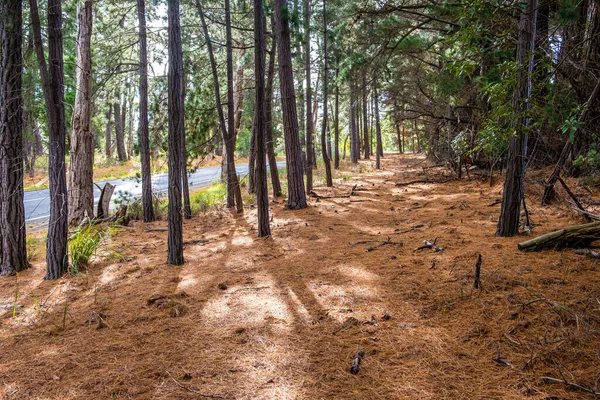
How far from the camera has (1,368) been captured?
2816mm

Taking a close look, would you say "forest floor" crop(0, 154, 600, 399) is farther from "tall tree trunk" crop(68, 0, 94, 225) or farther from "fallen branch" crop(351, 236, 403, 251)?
"tall tree trunk" crop(68, 0, 94, 225)

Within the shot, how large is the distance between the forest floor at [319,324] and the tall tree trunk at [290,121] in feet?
11.9

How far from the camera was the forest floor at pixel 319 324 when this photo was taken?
2404mm

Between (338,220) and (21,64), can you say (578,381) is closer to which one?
(338,220)

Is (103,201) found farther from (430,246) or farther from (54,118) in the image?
(430,246)

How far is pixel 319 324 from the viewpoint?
3254mm

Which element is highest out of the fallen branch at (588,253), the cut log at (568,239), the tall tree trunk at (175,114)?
the tall tree trunk at (175,114)

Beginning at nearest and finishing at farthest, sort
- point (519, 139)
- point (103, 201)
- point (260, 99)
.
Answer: point (519, 139)
point (260, 99)
point (103, 201)

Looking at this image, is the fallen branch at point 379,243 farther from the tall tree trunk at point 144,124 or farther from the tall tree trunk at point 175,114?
the tall tree trunk at point 144,124

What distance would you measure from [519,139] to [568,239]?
1.36m

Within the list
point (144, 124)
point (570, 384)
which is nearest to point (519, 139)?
point (570, 384)

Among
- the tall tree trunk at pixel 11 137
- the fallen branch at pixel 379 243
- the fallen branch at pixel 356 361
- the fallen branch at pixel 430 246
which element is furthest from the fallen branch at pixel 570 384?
the tall tree trunk at pixel 11 137

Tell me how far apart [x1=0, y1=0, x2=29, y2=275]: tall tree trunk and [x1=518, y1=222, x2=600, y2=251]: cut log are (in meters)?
6.92

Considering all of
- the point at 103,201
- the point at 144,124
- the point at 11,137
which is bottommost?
the point at 103,201
